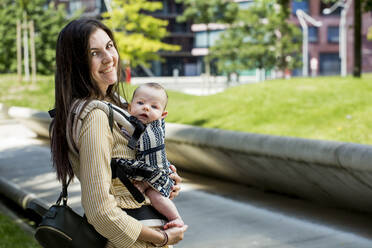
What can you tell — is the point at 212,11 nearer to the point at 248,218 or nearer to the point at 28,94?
the point at 28,94

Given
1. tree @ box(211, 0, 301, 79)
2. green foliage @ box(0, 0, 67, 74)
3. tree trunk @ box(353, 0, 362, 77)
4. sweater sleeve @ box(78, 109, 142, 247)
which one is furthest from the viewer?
green foliage @ box(0, 0, 67, 74)

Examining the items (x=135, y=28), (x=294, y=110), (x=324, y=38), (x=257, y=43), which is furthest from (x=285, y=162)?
(x=324, y=38)

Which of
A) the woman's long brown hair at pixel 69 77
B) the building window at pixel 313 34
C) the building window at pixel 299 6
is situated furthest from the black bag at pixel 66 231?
the building window at pixel 313 34

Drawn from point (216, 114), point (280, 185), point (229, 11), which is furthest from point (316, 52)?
point (280, 185)

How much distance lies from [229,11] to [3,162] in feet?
115

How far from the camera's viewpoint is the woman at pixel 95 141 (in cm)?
207

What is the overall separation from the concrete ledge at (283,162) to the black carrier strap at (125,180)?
3.62 metres

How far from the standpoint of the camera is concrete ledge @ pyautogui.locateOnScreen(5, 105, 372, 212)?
5.69m

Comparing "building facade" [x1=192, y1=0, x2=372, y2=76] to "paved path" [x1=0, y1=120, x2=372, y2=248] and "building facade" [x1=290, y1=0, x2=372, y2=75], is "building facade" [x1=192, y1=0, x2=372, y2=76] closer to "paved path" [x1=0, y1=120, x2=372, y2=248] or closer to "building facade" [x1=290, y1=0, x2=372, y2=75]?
"building facade" [x1=290, y1=0, x2=372, y2=75]

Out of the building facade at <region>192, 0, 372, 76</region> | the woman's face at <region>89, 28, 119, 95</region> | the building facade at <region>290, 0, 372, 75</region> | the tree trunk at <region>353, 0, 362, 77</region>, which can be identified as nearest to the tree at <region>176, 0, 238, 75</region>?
the building facade at <region>192, 0, 372, 76</region>

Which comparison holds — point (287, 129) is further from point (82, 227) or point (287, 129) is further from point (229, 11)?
point (229, 11)

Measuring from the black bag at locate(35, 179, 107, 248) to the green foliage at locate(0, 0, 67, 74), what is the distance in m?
46.4

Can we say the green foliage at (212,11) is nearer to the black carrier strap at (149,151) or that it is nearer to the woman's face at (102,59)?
the woman's face at (102,59)

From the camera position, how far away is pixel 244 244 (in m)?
5.26
